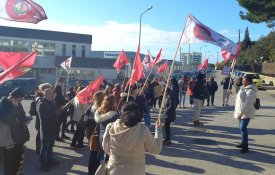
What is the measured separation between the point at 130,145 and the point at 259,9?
23.9 metres

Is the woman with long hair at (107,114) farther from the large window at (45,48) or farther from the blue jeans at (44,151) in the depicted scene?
the large window at (45,48)

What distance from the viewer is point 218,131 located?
513 inches

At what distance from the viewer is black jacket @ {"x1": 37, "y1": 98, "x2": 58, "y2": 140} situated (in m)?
7.81

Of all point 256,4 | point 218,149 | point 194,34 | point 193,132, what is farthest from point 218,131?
point 256,4

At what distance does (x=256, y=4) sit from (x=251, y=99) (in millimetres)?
18557

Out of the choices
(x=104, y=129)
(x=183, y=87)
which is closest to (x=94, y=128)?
(x=104, y=129)

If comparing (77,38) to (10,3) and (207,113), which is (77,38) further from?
(10,3)

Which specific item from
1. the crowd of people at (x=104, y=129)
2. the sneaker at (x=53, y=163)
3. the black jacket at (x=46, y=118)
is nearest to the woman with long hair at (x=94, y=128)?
the crowd of people at (x=104, y=129)

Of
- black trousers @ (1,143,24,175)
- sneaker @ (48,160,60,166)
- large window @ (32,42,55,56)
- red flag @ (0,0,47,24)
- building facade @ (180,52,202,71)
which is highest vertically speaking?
building facade @ (180,52,202,71)

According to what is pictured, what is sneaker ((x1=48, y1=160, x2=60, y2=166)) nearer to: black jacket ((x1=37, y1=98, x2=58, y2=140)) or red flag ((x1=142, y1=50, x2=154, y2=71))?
black jacket ((x1=37, y1=98, x2=58, y2=140))

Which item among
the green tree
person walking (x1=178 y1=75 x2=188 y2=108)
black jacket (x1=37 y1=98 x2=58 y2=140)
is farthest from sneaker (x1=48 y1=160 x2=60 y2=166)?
the green tree

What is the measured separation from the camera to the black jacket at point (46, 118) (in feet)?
25.6

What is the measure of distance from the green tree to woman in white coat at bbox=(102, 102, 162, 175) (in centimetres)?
2192

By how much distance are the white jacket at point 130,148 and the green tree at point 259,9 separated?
2194cm
